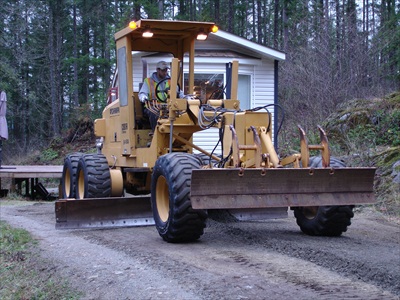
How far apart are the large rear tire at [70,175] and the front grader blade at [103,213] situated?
6.55 ft

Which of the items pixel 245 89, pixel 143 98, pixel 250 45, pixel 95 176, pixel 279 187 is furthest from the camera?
pixel 245 89

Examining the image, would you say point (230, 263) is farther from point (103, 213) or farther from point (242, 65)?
point (242, 65)

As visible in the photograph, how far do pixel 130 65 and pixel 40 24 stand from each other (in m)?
30.0

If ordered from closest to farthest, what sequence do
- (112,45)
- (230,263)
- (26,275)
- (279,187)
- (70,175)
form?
(230,263), (26,275), (279,187), (70,175), (112,45)

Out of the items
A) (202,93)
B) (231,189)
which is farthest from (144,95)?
(231,189)

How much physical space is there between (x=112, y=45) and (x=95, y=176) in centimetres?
2411

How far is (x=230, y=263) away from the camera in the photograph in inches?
253

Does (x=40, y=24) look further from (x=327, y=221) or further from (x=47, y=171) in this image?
(x=327, y=221)

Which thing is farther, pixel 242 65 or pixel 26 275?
pixel 242 65

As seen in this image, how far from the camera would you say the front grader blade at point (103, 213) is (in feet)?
30.0

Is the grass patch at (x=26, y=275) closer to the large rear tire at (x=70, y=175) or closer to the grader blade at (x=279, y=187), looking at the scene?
the grader blade at (x=279, y=187)

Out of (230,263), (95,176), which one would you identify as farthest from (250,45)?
(230,263)

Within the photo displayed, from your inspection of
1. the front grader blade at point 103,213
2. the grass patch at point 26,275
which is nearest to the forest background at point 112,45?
the front grader blade at point 103,213

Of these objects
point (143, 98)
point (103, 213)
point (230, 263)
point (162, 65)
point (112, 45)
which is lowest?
point (230, 263)
